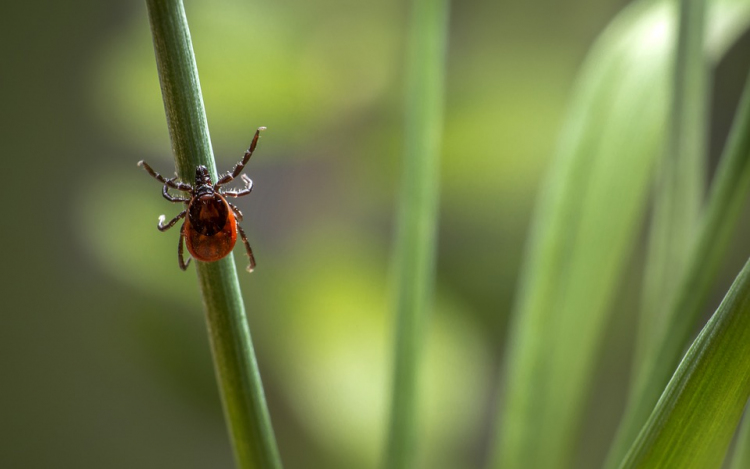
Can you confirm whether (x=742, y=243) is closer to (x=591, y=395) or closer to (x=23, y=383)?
(x=591, y=395)

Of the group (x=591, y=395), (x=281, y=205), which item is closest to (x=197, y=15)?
(x=281, y=205)

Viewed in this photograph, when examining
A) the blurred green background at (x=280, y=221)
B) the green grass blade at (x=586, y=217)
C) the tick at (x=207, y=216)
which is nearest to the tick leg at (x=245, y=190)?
the tick at (x=207, y=216)

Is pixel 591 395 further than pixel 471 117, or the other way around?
pixel 591 395

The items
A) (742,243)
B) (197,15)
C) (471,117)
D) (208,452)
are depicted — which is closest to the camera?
(197,15)

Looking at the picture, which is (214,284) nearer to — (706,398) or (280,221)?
(706,398)

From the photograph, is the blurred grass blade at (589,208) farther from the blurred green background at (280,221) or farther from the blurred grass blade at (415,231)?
the blurred green background at (280,221)

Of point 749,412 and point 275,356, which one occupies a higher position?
point 275,356

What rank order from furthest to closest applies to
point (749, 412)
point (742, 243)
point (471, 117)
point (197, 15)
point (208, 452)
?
point (208, 452)
point (742, 243)
point (471, 117)
point (197, 15)
point (749, 412)
